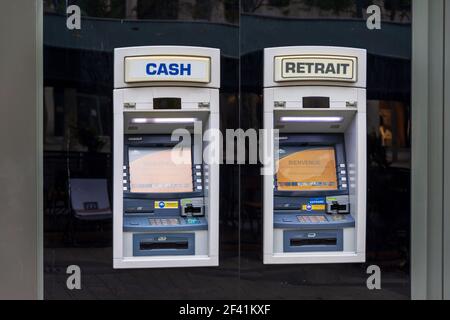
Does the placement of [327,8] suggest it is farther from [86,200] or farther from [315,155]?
[86,200]

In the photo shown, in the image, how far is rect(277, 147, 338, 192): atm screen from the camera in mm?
3893

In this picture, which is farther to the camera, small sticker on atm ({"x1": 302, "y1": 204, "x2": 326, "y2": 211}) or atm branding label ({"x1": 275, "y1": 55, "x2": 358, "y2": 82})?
small sticker on atm ({"x1": 302, "y1": 204, "x2": 326, "y2": 211})

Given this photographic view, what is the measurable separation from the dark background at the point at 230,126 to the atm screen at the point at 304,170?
0.66 ft

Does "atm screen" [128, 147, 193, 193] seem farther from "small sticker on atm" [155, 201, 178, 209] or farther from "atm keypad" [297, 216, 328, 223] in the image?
"atm keypad" [297, 216, 328, 223]

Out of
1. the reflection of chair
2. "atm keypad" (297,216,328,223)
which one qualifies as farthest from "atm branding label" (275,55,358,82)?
the reflection of chair

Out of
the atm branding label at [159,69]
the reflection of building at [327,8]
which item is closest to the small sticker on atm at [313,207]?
the atm branding label at [159,69]

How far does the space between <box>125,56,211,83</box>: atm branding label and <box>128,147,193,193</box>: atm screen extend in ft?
1.61

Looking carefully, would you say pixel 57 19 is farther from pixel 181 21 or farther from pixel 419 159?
pixel 419 159

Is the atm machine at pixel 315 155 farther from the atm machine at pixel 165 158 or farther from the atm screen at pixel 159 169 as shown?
the atm screen at pixel 159 169

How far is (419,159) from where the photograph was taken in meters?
3.93

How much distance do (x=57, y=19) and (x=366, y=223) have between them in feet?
8.46

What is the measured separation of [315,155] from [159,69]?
1.25 m

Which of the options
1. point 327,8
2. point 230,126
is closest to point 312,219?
point 230,126

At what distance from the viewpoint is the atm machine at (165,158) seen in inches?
148
